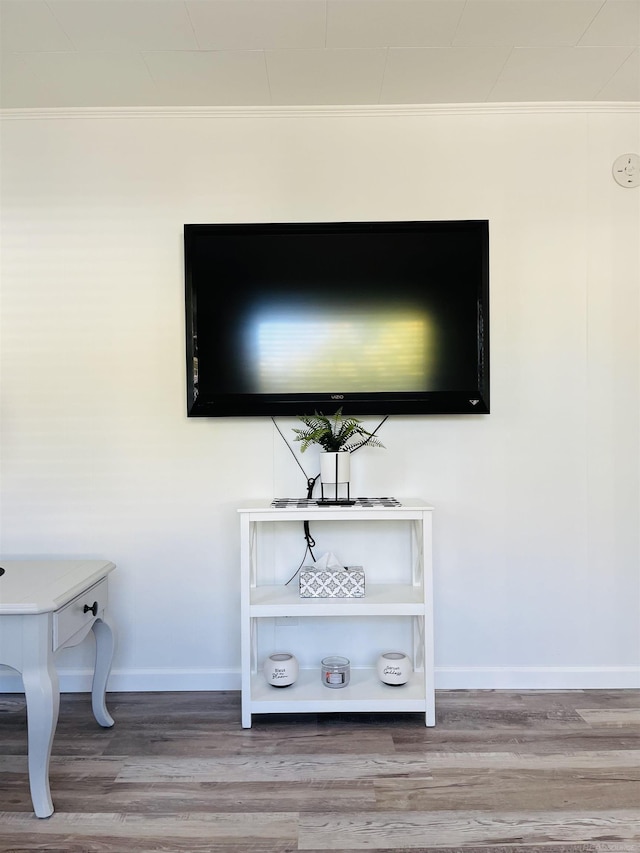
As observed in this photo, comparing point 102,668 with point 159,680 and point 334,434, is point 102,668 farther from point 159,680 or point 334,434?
point 334,434

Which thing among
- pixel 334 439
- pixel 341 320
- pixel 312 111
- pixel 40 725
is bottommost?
pixel 40 725

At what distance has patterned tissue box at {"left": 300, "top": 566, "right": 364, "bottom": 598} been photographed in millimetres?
2186

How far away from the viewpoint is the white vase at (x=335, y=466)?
223 cm

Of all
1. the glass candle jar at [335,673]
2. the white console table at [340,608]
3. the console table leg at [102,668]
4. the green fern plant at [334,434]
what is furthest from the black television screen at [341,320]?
the glass candle jar at [335,673]

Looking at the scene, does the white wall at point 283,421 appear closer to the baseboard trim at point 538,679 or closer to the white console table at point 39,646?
the baseboard trim at point 538,679

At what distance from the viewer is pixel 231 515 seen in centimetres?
243

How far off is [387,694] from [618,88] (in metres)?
2.53

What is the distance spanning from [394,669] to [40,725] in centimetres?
121

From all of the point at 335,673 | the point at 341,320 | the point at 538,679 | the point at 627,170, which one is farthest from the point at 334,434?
the point at 627,170

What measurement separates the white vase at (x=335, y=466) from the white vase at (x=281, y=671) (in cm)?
70

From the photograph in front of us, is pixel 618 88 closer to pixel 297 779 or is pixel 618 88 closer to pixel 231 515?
pixel 231 515

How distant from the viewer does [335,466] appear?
2.24 metres

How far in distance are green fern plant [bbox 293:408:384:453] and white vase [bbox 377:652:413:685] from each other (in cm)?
81

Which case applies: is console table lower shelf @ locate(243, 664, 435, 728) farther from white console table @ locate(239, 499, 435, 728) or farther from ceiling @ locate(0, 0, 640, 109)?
ceiling @ locate(0, 0, 640, 109)
